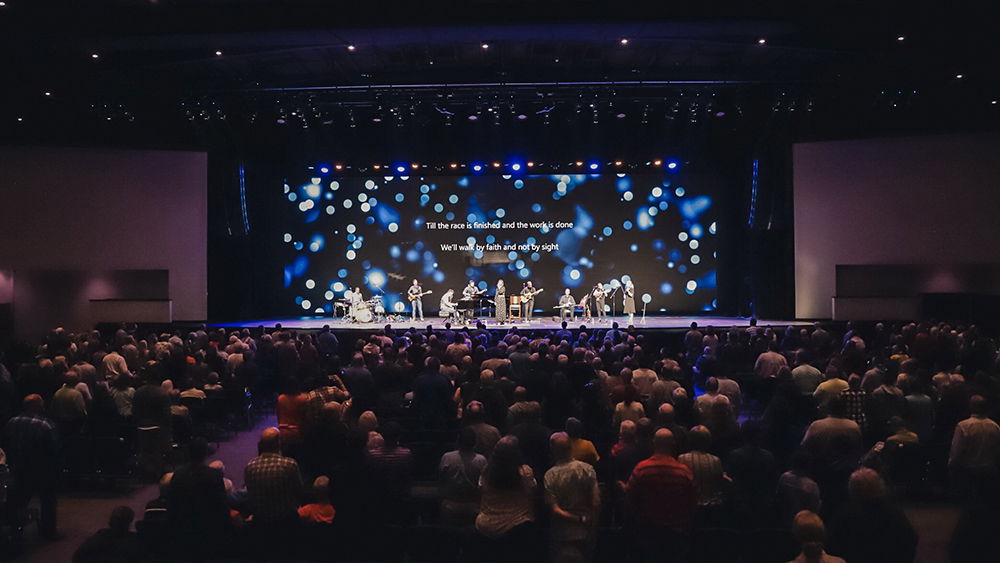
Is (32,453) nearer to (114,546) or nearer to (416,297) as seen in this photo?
(114,546)

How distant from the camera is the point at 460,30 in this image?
12.2m

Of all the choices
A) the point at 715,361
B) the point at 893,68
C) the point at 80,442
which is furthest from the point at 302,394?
the point at 893,68

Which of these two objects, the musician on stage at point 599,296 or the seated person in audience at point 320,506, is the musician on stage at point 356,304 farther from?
the seated person in audience at point 320,506

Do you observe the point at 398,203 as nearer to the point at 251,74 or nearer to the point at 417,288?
the point at 417,288

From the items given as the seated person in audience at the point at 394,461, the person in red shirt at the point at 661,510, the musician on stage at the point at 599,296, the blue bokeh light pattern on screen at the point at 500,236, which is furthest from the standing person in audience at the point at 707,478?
the blue bokeh light pattern on screen at the point at 500,236

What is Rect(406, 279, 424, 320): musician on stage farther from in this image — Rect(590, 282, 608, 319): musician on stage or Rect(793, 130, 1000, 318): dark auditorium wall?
Rect(793, 130, 1000, 318): dark auditorium wall

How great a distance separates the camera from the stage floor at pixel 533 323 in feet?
57.2

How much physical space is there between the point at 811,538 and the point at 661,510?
0.86 meters

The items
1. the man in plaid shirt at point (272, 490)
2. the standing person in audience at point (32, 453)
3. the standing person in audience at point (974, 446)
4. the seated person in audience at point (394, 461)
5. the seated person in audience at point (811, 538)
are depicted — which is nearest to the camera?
the seated person in audience at point (811, 538)

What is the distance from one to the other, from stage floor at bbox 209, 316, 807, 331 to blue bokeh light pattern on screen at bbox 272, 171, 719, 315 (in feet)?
3.72

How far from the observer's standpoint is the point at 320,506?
480 cm

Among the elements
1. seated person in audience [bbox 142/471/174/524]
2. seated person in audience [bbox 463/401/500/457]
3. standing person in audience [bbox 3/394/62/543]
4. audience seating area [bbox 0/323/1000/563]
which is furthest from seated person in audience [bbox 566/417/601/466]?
standing person in audience [bbox 3/394/62/543]

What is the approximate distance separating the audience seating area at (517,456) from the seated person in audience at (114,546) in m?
0.01

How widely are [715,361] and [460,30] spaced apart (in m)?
6.42
